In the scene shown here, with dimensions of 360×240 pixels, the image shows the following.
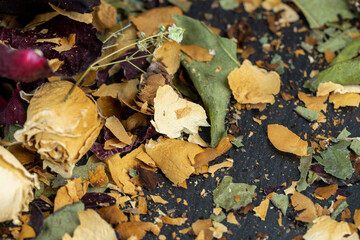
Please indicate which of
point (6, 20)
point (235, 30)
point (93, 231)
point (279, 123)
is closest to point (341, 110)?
point (279, 123)

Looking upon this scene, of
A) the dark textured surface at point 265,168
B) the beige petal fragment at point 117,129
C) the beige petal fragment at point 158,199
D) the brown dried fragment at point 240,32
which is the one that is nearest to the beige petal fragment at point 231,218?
the dark textured surface at point 265,168

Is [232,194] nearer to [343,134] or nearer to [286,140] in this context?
[286,140]

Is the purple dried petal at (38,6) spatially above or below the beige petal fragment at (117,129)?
above

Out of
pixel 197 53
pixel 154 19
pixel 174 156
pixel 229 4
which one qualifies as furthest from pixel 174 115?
pixel 229 4

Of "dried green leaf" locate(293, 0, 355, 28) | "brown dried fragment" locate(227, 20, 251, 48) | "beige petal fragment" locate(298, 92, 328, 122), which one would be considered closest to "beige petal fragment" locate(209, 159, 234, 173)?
"beige petal fragment" locate(298, 92, 328, 122)

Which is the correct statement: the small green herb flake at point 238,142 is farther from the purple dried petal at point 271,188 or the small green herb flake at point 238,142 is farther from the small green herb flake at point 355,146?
the small green herb flake at point 355,146

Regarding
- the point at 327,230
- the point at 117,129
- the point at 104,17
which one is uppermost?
the point at 104,17
